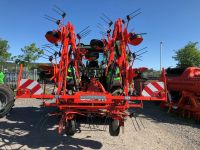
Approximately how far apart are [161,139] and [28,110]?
17.8ft

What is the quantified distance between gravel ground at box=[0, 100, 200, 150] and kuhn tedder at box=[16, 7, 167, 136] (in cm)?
49

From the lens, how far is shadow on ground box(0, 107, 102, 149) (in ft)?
19.2

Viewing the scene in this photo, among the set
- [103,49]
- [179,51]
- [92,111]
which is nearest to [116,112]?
[92,111]

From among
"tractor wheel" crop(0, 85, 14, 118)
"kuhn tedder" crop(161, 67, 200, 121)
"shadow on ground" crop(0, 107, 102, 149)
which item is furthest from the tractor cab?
"tractor wheel" crop(0, 85, 14, 118)

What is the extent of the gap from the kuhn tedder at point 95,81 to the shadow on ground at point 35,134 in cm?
42

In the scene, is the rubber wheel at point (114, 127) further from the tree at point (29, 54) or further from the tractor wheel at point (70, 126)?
the tree at point (29, 54)

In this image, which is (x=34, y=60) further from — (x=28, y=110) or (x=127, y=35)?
(x=127, y=35)

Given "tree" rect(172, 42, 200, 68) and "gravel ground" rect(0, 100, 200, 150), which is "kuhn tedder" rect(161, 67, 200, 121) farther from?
"tree" rect(172, 42, 200, 68)

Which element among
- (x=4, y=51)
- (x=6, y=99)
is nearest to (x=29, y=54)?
(x=4, y=51)

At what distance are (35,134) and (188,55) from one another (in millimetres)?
35122

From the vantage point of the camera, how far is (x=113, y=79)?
6605 mm

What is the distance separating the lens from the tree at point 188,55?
124ft

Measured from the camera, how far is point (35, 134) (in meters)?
6.66

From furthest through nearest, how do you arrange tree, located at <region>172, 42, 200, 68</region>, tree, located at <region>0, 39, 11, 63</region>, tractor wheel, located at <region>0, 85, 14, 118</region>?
tree, located at <region>0, 39, 11, 63</region> → tree, located at <region>172, 42, 200, 68</region> → tractor wheel, located at <region>0, 85, 14, 118</region>
